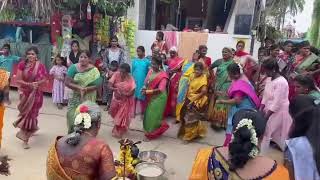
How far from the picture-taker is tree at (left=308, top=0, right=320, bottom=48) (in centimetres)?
1280

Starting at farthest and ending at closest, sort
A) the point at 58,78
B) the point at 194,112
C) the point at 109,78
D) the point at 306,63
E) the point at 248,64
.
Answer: the point at 58,78 < the point at 109,78 < the point at 248,64 < the point at 306,63 < the point at 194,112

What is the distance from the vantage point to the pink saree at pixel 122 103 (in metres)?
5.95

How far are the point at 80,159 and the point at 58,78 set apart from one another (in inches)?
232

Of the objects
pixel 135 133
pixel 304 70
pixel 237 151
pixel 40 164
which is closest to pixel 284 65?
pixel 304 70

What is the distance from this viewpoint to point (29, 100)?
17.9ft

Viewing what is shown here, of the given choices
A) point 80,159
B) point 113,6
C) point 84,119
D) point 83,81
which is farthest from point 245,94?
point 113,6

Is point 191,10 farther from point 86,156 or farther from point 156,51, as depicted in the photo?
point 86,156

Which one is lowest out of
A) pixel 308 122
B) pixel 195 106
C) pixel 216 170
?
pixel 195 106

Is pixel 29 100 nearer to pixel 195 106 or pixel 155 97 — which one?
pixel 155 97

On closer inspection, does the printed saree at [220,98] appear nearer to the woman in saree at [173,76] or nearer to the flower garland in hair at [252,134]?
the woman in saree at [173,76]

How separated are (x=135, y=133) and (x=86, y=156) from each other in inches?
171

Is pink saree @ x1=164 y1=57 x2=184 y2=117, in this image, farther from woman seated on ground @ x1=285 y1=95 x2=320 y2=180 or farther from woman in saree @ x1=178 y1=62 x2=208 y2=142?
woman seated on ground @ x1=285 y1=95 x2=320 y2=180

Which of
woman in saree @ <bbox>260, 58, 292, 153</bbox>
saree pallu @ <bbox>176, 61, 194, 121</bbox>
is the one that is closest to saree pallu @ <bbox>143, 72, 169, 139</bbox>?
saree pallu @ <bbox>176, 61, 194, 121</bbox>

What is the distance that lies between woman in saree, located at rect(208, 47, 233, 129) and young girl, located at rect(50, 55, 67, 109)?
10.7 feet
